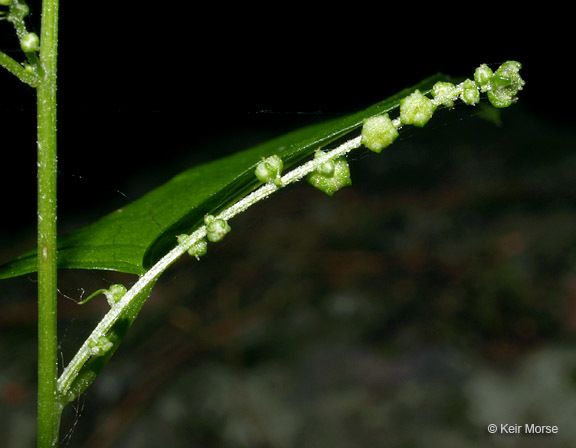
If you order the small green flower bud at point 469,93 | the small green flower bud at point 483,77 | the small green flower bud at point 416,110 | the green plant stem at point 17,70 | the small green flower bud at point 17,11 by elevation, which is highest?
the small green flower bud at point 483,77

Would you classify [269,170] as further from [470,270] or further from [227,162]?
[470,270]

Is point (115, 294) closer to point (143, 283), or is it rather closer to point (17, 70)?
point (143, 283)

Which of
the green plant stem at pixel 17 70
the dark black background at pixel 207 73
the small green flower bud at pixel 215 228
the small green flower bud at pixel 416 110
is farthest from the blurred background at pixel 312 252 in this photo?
the green plant stem at pixel 17 70

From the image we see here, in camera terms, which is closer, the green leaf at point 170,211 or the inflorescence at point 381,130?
the inflorescence at point 381,130

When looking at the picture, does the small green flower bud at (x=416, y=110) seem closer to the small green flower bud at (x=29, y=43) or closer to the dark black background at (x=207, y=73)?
the small green flower bud at (x=29, y=43)

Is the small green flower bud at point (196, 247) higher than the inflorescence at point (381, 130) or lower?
lower

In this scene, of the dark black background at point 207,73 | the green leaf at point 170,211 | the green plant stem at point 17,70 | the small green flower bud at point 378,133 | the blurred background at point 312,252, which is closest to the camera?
the green plant stem at point 17,70

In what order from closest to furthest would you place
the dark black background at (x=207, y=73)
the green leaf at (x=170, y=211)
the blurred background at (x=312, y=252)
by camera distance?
the green leaf at (x=170, y=211) < the blurred background at (x=312, y=252) < the dark black background at (x=207, y=73)
